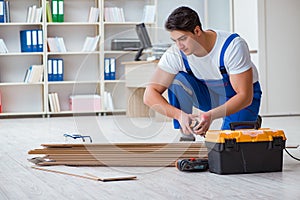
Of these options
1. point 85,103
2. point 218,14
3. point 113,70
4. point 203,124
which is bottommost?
point 85,103

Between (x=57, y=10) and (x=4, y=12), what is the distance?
63cm

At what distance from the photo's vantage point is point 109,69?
27.9ft

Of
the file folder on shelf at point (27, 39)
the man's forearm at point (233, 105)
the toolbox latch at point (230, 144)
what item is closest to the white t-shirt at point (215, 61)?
the man's forearm at point (233, 105)

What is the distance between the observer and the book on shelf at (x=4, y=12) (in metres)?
8.16

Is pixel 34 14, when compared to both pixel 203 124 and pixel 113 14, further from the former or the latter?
pixel 203 124

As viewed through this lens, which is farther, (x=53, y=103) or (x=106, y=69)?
(x=106, y=69)

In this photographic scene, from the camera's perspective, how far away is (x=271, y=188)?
2553 millimetres

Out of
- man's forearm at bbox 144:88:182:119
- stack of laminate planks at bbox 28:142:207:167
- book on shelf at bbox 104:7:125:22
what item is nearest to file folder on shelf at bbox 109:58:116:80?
book on shelf at bbox 104:7:125:22

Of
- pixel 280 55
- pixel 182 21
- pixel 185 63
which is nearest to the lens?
pixel 182 21

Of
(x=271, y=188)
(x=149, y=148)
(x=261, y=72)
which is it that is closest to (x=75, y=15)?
(x=261, y=72)

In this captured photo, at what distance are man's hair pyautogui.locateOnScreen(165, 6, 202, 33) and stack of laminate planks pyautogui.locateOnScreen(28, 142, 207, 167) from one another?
2.15 ft

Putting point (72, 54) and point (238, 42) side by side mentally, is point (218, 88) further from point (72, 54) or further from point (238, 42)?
point (72, 54)

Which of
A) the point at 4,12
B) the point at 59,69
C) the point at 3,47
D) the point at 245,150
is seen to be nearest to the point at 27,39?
the point at 3,47

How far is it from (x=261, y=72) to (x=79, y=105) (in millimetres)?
2314
